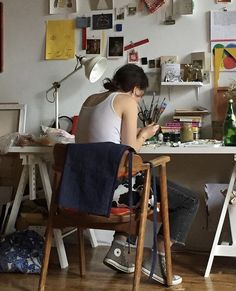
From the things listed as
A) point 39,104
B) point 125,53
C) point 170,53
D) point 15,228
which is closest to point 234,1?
point 170,53

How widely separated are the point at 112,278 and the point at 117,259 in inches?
4.0

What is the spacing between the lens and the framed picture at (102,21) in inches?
120

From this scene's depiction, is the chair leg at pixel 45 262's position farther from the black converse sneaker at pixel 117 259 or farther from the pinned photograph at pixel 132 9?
the pinned photograph at pixel 132 9

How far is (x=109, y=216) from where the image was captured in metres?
1.99

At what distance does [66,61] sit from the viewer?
3127 mm

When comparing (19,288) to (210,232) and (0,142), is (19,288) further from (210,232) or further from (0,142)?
(210,232)

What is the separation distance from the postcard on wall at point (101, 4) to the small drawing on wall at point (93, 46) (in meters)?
0.21

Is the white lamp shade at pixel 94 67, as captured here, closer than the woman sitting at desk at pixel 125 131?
No

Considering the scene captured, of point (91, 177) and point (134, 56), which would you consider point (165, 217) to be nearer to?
point (91, 177)

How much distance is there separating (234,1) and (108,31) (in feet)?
2.63

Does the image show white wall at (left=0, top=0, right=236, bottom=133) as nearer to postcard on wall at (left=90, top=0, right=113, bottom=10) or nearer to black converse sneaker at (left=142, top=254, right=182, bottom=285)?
postcard on wall at (left=90, top=0, right=113, bottom=10)

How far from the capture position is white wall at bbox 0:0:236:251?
2916 millimetres

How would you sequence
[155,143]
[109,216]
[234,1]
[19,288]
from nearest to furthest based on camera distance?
[109,216]
[19,288]
[155,143]
[234,1]

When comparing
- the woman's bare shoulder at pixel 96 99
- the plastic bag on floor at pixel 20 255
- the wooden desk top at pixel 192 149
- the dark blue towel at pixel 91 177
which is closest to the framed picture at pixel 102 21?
the woman's bare shoulder at pixel 96 99
